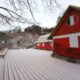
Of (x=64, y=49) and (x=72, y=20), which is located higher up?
(x=72, y=20)

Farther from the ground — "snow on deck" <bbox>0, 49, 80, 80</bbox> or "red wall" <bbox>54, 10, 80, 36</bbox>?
"red wall" <bbox>54, 10, 80, 36</bbox>

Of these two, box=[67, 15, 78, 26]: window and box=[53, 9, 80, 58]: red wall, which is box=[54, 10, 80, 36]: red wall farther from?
box=[67, 15, 78, 26]: window

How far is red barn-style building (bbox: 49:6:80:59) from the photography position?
1373 centimetres

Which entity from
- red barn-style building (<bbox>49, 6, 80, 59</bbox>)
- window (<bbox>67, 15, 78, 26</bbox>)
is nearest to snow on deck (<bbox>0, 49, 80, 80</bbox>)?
red barn-style building (<bbox>49, 6, 80, 59</bbox>)

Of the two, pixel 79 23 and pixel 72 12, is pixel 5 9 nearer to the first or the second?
pixel 79 23

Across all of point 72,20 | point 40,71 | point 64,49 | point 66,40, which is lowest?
point 40,71

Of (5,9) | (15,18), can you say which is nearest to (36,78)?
(15,18)

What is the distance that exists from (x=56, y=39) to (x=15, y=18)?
37.2ft

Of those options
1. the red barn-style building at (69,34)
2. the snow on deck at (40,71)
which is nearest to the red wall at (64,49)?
the red barn-style building at (69,34)

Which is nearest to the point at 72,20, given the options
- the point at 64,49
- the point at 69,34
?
the point at 69,34

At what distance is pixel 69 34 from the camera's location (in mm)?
14906

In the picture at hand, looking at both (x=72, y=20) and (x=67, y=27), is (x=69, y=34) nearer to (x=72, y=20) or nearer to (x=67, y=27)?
(x=67, y=27)

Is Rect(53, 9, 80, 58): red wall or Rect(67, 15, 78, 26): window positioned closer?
Rect(53, 9, 80, 58): red wall

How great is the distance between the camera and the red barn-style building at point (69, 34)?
13727 millimetres
